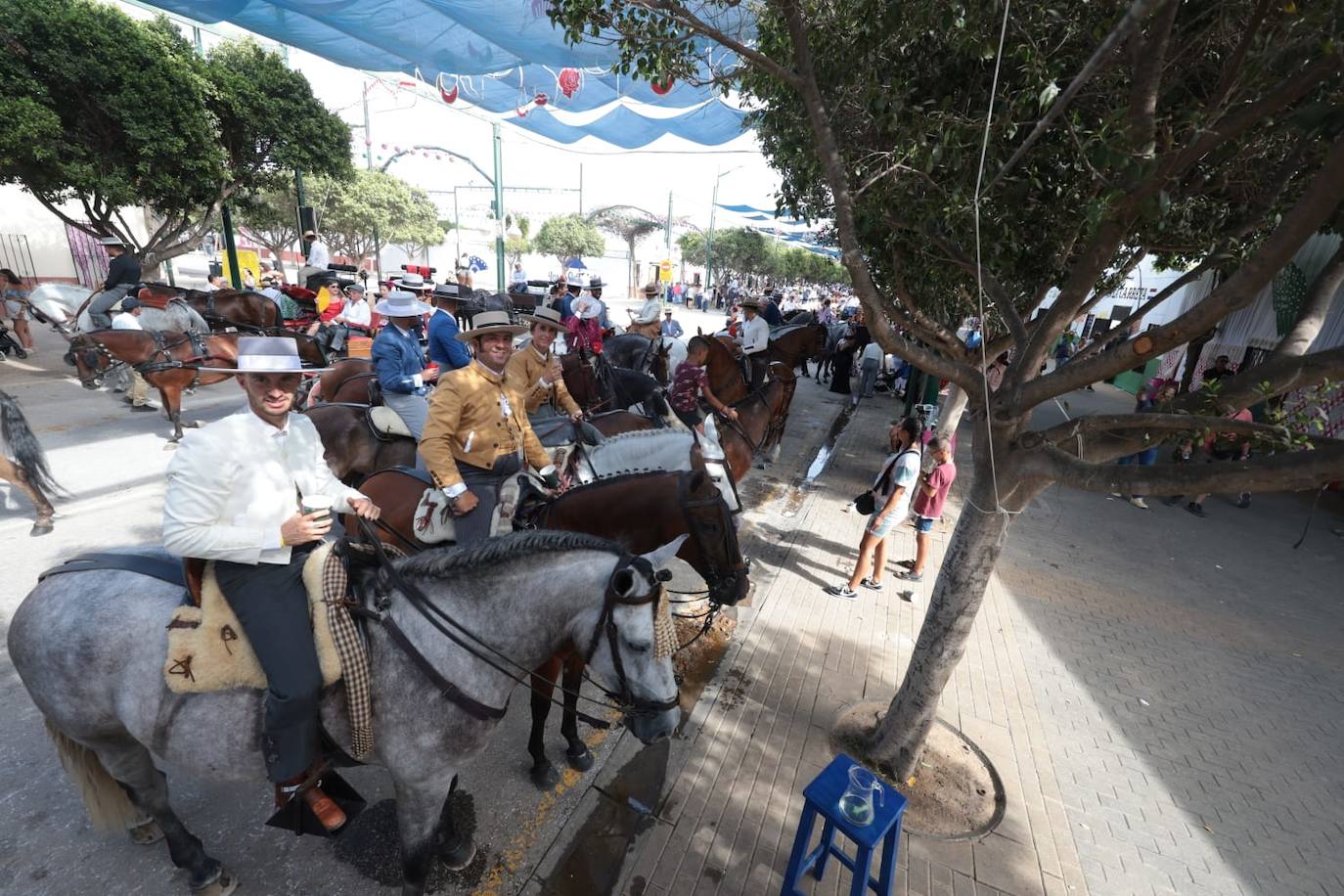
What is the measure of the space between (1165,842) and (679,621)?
152 inches

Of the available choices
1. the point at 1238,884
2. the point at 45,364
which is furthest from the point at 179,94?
the point at 1238,884

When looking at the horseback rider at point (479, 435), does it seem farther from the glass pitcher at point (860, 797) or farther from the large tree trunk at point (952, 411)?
the large tree trunk at point (952, 411)

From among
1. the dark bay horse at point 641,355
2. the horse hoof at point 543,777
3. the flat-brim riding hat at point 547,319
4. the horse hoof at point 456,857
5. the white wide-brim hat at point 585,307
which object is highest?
the flat-brim riding hat at point 547,319

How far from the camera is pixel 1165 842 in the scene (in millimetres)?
3783

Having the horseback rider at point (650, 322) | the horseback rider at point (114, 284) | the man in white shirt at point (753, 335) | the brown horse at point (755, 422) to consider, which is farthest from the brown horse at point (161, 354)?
the man in white shirt at point (753, 335)

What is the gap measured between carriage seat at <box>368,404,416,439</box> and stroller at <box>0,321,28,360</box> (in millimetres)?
14180

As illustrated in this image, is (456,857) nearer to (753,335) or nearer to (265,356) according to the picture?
(265,356)

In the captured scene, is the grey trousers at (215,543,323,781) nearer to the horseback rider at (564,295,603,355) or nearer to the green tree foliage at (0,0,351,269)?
the horseback rider at (564,295,603,355)

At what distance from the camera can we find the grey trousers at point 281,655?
2428 millimetres

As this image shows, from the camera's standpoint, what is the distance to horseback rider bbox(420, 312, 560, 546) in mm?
3996

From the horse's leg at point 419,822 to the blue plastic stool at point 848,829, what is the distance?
1.85 meters

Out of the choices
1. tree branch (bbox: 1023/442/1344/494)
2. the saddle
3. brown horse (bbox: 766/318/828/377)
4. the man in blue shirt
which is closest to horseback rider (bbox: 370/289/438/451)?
the man in blue shirt

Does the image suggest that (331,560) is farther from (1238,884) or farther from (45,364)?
(45,364)

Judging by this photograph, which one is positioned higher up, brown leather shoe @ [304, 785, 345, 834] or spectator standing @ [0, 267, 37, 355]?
spectator standing @ [0, 267, 37, 355]
